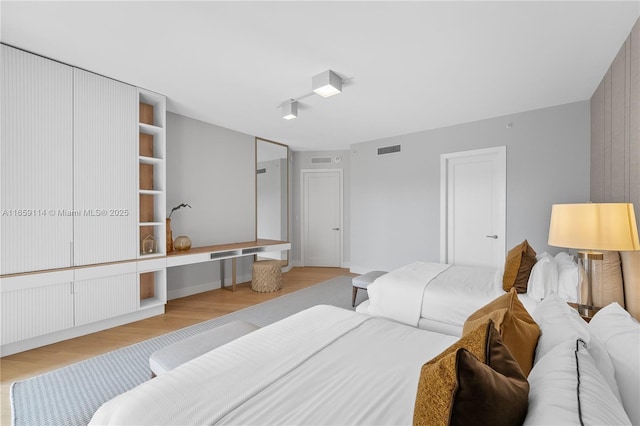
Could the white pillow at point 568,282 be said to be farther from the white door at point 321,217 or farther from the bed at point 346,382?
the white door at point 321,217

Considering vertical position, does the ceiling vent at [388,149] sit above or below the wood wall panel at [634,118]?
above

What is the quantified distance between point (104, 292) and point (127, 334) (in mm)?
480

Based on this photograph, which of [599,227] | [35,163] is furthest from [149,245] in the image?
[599,227]

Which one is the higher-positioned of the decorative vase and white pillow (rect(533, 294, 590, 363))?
the decorative vase

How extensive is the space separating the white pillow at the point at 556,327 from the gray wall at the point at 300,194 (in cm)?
470

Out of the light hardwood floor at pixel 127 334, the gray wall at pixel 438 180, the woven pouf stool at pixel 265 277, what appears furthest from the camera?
the woven pouf stool at pixel 265 277

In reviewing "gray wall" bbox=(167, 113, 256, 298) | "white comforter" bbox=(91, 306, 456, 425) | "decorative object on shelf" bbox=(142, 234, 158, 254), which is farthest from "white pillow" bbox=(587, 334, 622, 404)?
"gray wall" bbox=(167, 113, 256, 298)

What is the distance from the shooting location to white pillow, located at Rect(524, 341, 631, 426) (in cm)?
63

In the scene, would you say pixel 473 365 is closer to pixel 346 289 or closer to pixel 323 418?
pixel 323 418

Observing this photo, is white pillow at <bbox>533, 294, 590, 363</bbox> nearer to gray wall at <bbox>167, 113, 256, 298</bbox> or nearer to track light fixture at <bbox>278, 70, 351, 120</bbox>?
track light fixture at <bbox>278, 70, 351, 120</bbox>

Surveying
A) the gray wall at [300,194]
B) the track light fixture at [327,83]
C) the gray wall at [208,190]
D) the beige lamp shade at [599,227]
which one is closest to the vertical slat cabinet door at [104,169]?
the gray wall at [208,190]

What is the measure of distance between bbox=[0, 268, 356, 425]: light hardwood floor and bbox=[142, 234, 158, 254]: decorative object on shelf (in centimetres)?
77

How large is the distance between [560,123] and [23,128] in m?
5.71

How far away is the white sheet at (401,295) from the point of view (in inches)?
101
